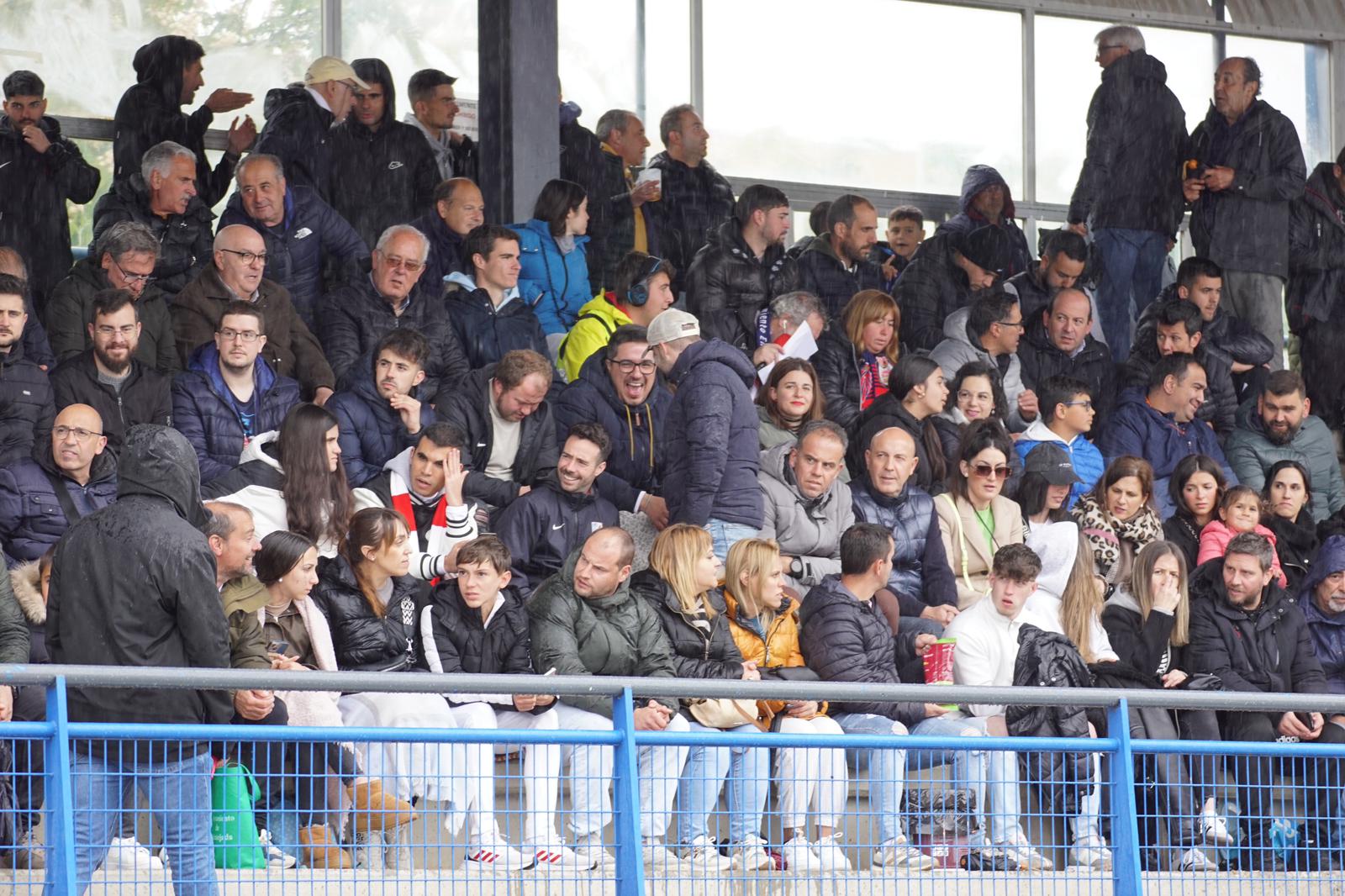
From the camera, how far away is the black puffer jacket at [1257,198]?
13766 millimetres

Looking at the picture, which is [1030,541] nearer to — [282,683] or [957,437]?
[957,437]

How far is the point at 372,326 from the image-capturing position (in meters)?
10.8

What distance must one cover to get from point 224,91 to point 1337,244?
7381 millimetres

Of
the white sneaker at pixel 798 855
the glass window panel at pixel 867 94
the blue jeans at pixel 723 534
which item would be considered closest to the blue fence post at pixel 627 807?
the white sneaker at pixel 798 855

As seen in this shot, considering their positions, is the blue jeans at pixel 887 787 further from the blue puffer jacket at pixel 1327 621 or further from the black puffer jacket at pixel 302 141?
the black puffer jacket at pixel 302 141

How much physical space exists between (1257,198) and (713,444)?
18.5ft

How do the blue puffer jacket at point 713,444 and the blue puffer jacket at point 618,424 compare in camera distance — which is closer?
the blue puffer jacket at point 713,444

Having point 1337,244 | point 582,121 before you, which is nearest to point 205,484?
point 582,121

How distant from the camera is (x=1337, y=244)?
14375 mm

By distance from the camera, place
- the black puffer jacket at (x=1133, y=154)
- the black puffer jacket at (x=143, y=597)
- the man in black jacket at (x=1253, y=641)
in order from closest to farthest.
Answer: the black puffer jacket at (x=143, y=597) < the man in black jacket at (x=1253, y=641) < the black puffer jacket at (x=1133, y=154)

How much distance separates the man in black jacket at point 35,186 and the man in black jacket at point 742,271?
3443mm

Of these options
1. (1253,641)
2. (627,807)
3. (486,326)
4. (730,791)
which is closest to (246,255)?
(486,326)

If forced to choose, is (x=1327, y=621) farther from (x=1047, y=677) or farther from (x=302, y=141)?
(x=302, y=141)

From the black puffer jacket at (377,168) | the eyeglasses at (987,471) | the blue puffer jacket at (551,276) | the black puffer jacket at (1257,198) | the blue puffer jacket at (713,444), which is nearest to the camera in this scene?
the blue puffer jacket at (713,444)
